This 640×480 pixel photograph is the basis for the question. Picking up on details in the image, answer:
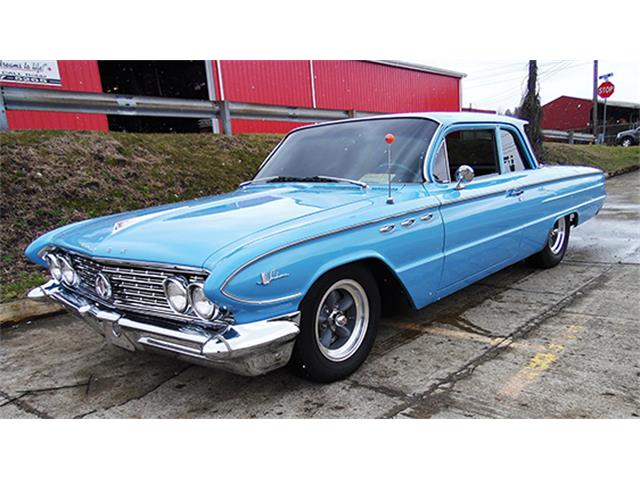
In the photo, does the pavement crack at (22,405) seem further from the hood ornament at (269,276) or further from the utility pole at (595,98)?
the utility pole at (595,98)

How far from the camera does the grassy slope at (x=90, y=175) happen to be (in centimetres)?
512

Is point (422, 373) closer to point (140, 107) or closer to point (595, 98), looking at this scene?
point (140, 107)

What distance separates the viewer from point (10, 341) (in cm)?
369

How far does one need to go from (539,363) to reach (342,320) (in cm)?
122

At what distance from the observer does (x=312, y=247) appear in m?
2.45

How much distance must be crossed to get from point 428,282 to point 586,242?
4.00 m

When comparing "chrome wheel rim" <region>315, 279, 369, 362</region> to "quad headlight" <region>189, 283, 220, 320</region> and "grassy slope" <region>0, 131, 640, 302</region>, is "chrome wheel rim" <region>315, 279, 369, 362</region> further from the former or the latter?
"grassy slope" <region>0, 131, 640, 302</region>

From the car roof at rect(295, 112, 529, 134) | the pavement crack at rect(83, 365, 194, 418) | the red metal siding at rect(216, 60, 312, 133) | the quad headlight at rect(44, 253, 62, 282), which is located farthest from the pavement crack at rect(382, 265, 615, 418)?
the red metal siding at rect(216, 60, 312, 133)

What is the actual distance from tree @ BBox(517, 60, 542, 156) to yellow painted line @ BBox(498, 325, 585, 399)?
442 inches

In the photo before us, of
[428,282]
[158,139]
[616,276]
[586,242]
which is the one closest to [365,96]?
Answer: [158,139]

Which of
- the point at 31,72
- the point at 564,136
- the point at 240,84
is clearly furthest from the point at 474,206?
the point at 564,136

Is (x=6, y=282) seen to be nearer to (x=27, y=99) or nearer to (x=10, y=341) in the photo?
(x=10, y=341)

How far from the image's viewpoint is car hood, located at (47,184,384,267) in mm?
2346

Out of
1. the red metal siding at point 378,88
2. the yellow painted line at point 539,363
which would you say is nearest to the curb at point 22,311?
the yellow painted line at point 539,363
